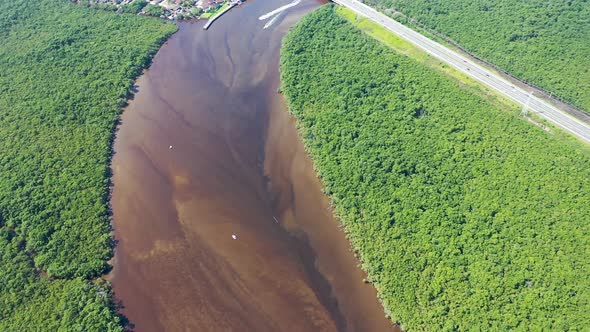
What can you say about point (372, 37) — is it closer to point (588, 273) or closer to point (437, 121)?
point (437, 121)

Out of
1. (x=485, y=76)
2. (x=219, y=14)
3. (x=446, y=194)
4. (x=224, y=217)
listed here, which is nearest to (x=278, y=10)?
(x=219, y=14)

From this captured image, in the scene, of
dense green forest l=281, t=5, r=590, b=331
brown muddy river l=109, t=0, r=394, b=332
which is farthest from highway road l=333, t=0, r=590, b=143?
brown muddy river l=109, t=0, r=394, b=332

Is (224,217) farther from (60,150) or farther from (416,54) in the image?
(416,54)

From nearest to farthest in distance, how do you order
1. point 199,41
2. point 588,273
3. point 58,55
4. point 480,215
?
point 588,273
point 480,215
point 58,55
point 199,41

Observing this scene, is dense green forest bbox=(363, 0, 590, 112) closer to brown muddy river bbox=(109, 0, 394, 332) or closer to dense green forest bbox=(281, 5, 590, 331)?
dense green forest bbox=(281, 5, 590, 331)

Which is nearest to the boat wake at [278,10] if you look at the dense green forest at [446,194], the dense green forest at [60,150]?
the dense green forest at [60,150]

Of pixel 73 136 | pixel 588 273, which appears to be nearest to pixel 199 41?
pixel 73 136
